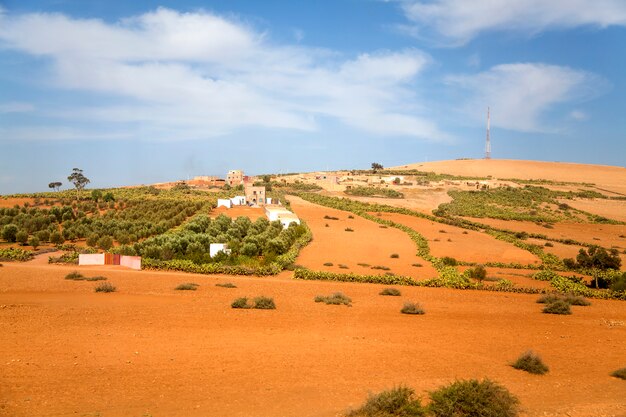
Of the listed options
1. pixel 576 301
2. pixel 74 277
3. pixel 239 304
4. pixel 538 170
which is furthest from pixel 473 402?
pixel 538 170

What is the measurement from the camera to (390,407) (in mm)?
8445

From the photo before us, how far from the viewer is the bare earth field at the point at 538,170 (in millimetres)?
119625

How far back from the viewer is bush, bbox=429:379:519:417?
8414mm

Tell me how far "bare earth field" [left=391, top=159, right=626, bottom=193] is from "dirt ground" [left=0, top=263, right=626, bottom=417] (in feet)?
356

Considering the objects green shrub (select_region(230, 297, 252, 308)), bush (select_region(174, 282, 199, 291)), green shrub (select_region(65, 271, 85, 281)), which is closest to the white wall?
green shrub (select_region(65, 271, 85, 281))

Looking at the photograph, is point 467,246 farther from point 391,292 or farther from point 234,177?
point 234,177

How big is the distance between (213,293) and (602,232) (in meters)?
55.0

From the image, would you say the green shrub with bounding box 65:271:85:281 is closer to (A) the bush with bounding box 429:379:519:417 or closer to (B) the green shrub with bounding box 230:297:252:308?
(B) the green shrub with bounding box 230:297:252:308

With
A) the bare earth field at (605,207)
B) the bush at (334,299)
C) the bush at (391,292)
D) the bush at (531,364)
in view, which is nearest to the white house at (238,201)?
the bush at (391,292)

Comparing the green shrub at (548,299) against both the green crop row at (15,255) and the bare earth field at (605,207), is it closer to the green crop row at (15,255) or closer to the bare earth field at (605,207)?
the green crop row at (15,255)

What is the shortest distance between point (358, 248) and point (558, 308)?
846 inches

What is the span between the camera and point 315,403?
9.22 meters

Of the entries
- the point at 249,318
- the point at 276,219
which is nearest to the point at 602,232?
the point at 276,219

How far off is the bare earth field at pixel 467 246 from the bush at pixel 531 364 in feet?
84.1
